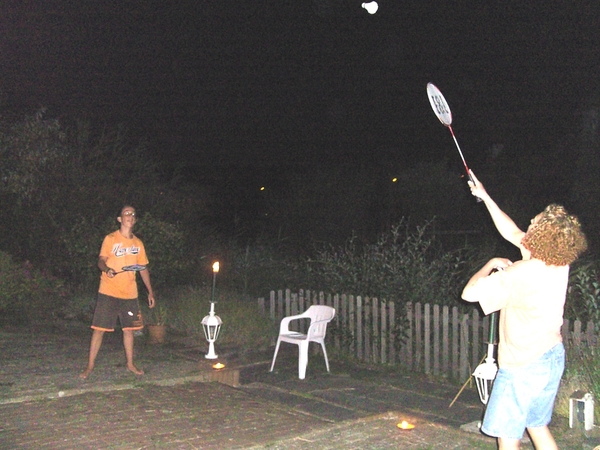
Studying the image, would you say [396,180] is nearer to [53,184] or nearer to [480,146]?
[480,146]

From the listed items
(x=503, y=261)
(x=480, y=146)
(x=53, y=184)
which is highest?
(x=480, y=146)

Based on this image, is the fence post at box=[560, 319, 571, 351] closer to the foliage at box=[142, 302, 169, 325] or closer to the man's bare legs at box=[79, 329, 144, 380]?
the man's bare legs at box=[79, 329, 144, 380]

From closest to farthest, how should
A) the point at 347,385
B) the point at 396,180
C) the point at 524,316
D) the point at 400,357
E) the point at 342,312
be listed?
the point at 524,316 → the point at 347,385 → the point at 400,357 → the point at 342,312 → the point at 396,180

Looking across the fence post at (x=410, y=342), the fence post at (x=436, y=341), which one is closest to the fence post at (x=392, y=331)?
the fence post at (x=410, y=342)

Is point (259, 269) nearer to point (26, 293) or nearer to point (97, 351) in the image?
point (26, 293)

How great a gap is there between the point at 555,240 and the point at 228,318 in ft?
20.7

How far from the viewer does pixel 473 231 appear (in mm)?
18609

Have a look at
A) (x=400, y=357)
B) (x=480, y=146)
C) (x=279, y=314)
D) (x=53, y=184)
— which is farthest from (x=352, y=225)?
(x=400, y=357)

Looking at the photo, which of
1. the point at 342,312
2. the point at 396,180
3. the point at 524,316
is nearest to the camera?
the point at 524,316

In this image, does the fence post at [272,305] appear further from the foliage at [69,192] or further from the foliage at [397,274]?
the foliage at [69,192]

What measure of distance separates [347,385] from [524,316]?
3618 millimetres

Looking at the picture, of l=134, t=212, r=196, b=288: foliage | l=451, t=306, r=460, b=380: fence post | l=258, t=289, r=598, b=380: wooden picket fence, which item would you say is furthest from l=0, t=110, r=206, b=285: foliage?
l=451, t=306, r=460, b=380: fence post

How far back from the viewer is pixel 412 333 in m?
7.72

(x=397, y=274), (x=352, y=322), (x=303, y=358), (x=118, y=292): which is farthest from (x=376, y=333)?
(x=118, y=292)
